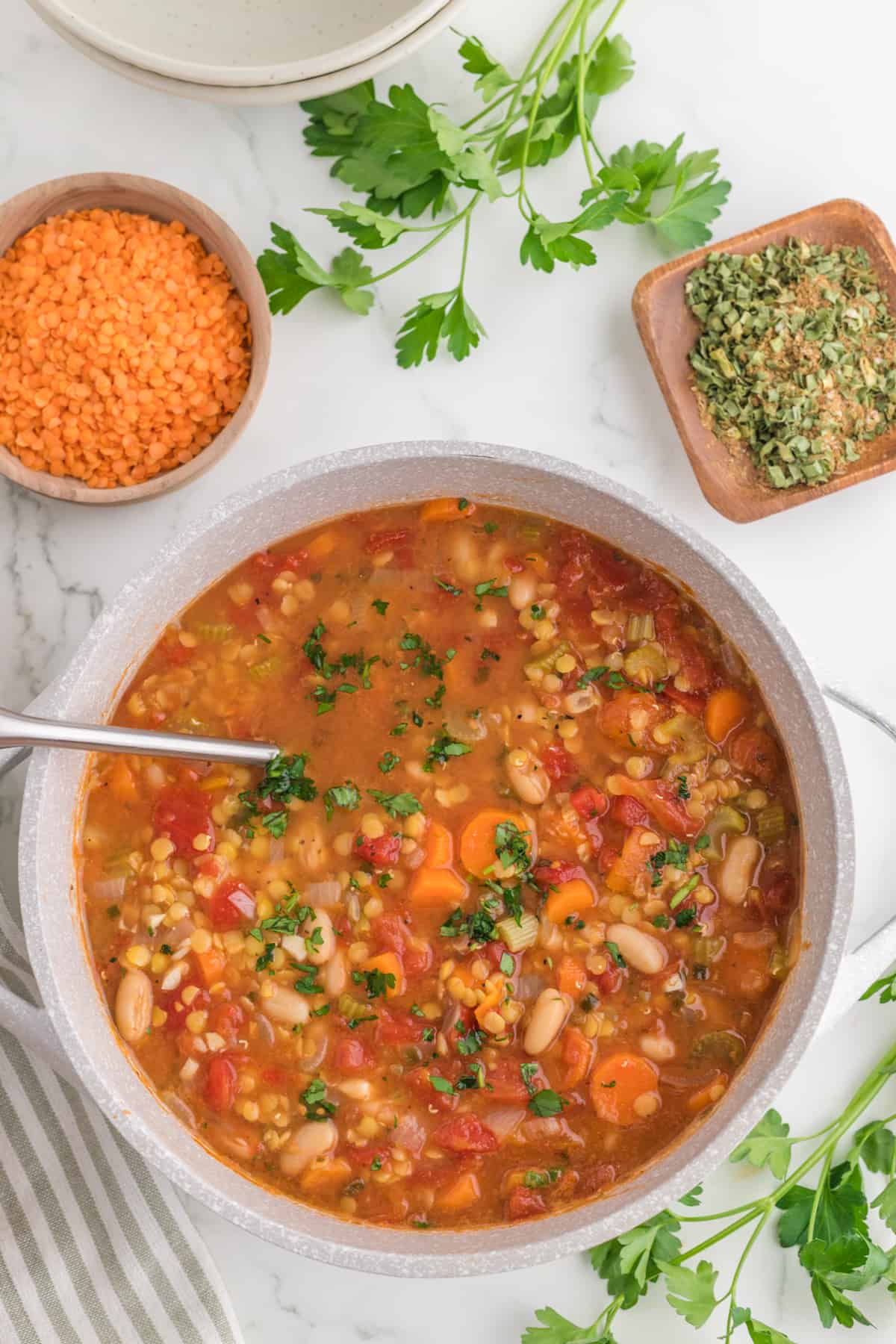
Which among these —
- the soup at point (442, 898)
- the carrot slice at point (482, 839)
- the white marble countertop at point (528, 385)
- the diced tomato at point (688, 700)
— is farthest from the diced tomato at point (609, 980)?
the white marble countertop at point (528, 385)

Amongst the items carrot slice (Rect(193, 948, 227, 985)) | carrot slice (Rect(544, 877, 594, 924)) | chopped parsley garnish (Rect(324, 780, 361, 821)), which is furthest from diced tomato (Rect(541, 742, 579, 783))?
carrot slice (Rect(193, 948, 227, 985))

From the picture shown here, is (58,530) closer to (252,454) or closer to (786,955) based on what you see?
(252,454)

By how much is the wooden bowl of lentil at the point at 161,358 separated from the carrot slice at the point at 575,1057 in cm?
174

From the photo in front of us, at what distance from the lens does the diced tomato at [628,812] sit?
3203mm

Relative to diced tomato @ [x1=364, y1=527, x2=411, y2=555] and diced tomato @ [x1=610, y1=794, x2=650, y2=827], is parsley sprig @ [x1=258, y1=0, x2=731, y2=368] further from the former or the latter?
diced tomato @ [x1=610, y1=794, x2=650, y2=827]

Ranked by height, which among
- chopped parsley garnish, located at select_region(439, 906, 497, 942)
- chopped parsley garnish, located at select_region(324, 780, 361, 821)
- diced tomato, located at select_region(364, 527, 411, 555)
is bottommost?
chopped parsley garnish, located at select_region(439, 906, 497, 942)

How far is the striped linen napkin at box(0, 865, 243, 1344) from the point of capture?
3.39 meters

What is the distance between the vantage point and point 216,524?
119 inches

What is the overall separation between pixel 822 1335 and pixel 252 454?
3.02m

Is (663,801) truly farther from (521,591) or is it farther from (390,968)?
(390,968)

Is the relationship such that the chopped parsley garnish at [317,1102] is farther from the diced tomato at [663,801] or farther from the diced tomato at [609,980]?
the diced tomato at [663,801]

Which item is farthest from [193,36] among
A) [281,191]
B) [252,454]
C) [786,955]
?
[786,955]

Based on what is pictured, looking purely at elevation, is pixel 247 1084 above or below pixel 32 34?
below

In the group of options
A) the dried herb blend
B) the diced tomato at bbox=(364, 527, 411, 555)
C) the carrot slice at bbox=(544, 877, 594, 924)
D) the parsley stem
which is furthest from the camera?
the dried herb blend
